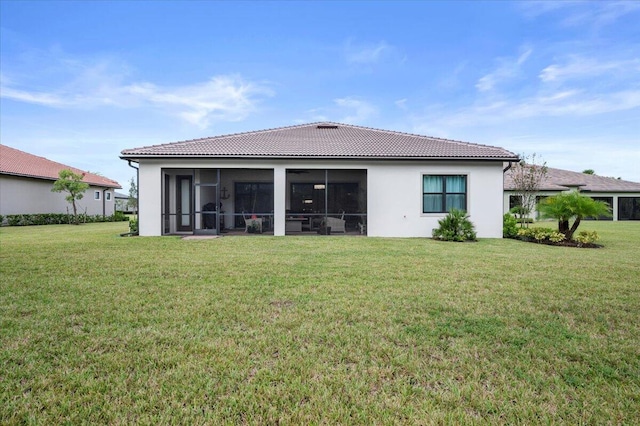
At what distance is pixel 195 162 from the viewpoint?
13.3 metres

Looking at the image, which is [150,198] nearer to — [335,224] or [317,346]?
[335,224]

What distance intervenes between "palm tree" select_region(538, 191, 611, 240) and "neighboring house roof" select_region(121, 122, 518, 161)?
213 cm

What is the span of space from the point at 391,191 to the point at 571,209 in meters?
6.21

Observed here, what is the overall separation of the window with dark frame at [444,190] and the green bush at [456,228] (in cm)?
115

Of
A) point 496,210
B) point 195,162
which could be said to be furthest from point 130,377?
point 496,210

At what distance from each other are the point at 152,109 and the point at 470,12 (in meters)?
18.3

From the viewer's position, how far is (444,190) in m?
13.5

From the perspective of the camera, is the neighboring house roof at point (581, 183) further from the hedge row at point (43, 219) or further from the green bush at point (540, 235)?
the hedge row at point (43, 219)

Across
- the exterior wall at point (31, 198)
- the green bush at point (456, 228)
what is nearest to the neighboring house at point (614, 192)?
the green bush at point (456, 228)

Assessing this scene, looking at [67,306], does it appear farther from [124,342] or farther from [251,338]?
[251,338]

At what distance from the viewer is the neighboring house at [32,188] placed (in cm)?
2066

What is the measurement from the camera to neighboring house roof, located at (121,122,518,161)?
12.9m

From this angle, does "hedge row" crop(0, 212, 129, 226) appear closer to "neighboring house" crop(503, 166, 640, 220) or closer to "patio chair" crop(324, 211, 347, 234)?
"patio chair" crop(324, 211, 347, 234)

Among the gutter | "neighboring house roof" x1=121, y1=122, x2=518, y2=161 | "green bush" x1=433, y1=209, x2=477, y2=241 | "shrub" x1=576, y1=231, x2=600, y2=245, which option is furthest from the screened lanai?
"shrub" x1=576, y1=231, x2=600, y2=245
